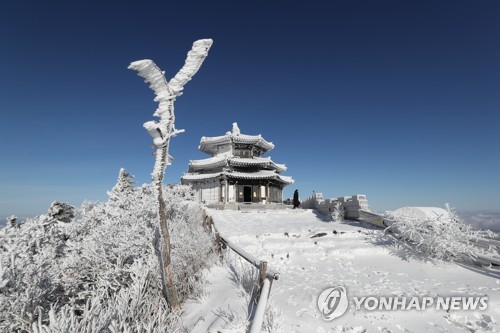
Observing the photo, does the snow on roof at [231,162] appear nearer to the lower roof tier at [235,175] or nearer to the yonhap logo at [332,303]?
the lower roof tier at [235,175]

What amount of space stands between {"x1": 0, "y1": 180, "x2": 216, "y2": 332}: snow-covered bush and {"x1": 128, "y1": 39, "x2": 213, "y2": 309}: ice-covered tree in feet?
2.39

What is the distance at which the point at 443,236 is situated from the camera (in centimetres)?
739

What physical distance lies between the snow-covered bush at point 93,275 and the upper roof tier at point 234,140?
18.3 m

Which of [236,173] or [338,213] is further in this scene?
[236,173]

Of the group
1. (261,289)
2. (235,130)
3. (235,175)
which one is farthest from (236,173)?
(261,289)

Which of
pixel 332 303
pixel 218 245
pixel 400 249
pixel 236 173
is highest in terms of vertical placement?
pixel 236 173

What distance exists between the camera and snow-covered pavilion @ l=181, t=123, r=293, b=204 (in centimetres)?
2529

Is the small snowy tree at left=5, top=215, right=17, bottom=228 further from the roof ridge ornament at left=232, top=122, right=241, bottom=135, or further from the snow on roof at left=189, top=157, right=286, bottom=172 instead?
the roof ridge ornament at left=232, top=122, right=241, bottom=135

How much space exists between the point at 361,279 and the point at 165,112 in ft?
20.5

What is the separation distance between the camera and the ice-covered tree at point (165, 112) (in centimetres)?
425

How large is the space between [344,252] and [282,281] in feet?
11.6

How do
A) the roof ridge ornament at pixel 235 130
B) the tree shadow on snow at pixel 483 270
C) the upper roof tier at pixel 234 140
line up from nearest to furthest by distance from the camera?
the tree shadow on snow at pixel 483 270, the upper roof tier at pixel 234 140, the roof ridge ornament at pixel 235 130

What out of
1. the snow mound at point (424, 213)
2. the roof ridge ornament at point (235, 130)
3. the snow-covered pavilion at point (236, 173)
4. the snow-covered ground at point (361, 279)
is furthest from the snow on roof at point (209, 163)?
the snow mound at point (424, 213)

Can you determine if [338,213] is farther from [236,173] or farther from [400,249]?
[236,173]
